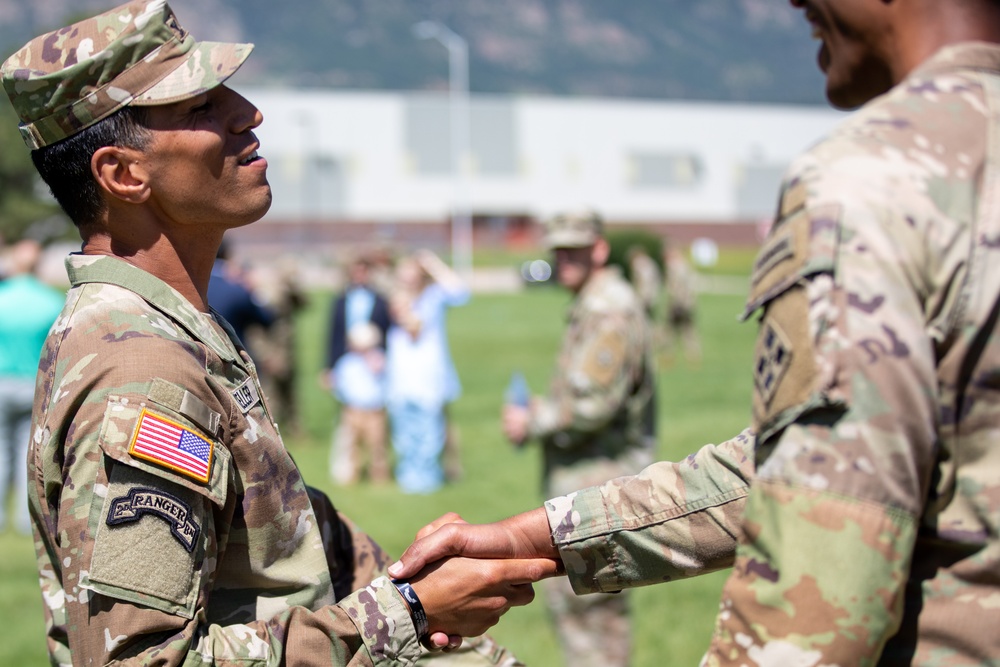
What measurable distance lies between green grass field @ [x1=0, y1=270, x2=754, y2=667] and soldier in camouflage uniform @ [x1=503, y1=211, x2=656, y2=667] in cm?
46

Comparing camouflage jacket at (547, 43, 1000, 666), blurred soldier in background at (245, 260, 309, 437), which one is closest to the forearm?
camouflage jacket at (547, 43, 1000, 666)

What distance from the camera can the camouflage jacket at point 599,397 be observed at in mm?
5234

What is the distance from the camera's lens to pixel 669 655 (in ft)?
18.3

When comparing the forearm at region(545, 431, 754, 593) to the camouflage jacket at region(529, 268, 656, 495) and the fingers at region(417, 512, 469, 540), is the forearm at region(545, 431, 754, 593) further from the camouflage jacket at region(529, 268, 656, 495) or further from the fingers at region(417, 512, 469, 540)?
the camouflage jacket at region(529, 268, 656, 495)

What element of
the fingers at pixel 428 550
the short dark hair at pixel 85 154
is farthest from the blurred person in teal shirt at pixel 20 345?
the fingers at pixel 428 550

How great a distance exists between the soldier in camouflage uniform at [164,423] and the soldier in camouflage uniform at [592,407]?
9.32 ft

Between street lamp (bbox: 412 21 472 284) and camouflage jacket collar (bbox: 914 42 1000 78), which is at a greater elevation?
camouflage jacket collar (bbox: 914 42 1000 78)

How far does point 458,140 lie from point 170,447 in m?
66.1

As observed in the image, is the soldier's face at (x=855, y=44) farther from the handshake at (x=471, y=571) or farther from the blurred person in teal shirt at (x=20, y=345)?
the blurred person in teal shirt at (x=20, y=345)

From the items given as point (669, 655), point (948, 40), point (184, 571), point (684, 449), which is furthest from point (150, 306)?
point (684, 449)

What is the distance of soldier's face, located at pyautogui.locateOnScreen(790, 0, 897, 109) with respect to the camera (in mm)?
1695

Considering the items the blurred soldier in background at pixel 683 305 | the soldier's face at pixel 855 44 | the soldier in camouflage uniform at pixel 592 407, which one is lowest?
the blurred soldier in background at pixel 683 305

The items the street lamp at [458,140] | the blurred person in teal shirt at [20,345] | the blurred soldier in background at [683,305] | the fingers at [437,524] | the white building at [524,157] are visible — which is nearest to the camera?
the fingers at [437,524]

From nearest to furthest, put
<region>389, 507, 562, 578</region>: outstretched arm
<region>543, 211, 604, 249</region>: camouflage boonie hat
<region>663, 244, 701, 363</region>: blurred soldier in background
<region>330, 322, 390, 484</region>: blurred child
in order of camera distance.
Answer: <region>389, 507, 562, 578</region>: outstretched arm
<region>543, 211, 604, 249</region>: camouflage boonie hat
<region>330, 322, 390, 484</region>: blurred child
<region>663, 244, 701, 363</region>: blurred soldier in background
